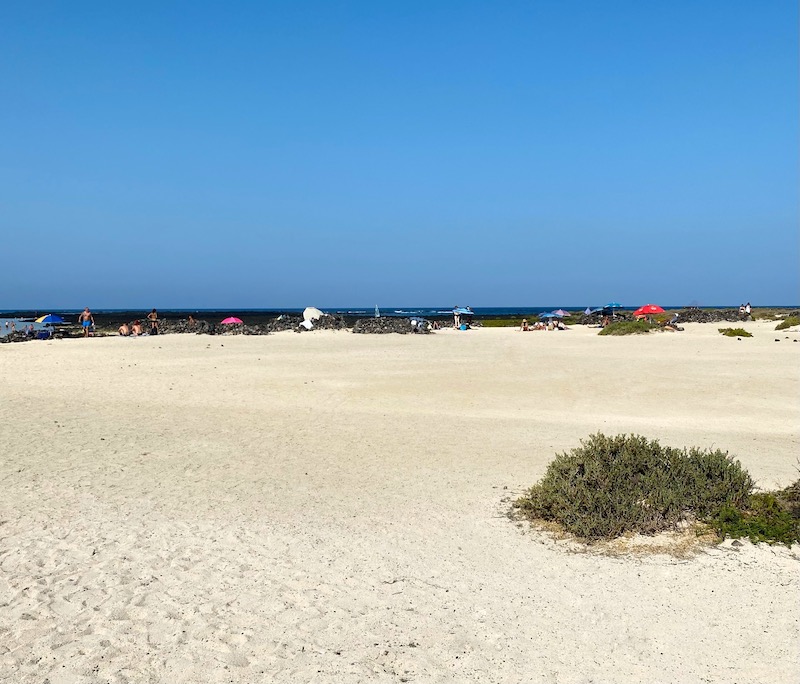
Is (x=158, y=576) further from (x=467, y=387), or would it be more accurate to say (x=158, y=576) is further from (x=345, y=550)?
(x=467, y=387)

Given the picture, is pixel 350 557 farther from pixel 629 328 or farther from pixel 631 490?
pixel 629 328

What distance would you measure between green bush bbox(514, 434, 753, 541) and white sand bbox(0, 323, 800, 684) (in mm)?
553

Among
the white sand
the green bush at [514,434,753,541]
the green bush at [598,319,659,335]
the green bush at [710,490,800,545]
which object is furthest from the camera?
the green bush at [598,319,659,335]

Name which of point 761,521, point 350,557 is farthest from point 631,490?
point 350,557

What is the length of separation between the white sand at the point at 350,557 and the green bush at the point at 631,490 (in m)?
0.55

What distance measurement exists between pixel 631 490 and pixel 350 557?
3.27 meters

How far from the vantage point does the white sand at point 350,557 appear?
15.5 ft

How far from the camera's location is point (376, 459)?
1077 centimetres

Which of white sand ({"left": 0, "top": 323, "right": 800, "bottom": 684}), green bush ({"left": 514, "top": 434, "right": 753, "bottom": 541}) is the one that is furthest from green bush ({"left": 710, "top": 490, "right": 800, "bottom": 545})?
white sand ({"left": 0, "top": 323, "right": 800, "bottom": 684})

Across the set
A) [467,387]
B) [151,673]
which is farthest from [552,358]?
[151,673]

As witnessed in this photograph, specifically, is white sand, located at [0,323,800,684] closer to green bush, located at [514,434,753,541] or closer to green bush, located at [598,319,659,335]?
green bush, located at [514,434,753,541]

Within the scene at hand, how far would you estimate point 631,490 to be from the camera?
7395 mm

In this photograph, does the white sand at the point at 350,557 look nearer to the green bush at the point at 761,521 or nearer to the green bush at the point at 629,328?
the green bush at the point at 761,521

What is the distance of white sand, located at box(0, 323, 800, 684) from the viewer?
4.73 metres
